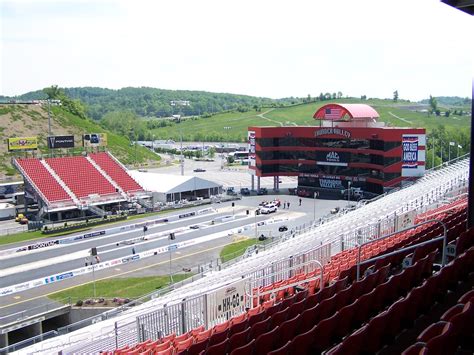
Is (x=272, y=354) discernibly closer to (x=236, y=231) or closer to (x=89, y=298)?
(x=89, y=298)

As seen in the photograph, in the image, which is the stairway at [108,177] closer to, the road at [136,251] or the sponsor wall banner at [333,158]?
the road at [136,251]

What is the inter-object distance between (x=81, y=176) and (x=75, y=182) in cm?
162

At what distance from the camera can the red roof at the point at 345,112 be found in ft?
173

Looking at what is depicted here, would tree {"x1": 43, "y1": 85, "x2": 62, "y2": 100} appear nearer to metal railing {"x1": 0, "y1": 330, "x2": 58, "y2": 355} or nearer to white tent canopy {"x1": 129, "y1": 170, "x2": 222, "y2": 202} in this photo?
white tent canopy {"x1": 129, "y1": 170, "x2": 222, "y2": 202}

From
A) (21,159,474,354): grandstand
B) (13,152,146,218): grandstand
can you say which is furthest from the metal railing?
(13,152,146,218): grandstand

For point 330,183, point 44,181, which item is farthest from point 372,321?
point 44,181

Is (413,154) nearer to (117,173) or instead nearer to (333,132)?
(333,132)

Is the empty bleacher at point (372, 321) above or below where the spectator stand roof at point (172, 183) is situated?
above

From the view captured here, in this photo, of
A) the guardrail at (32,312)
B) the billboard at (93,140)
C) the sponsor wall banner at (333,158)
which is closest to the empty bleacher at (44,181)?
the billboard at (93,140)

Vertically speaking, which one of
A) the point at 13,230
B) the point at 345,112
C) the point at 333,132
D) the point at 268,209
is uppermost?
the point at 345,112

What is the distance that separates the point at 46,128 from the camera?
288 feet

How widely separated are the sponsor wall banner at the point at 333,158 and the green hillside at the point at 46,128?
4141cm

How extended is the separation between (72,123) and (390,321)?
308 feet

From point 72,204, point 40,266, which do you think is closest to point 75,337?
point 40,266
